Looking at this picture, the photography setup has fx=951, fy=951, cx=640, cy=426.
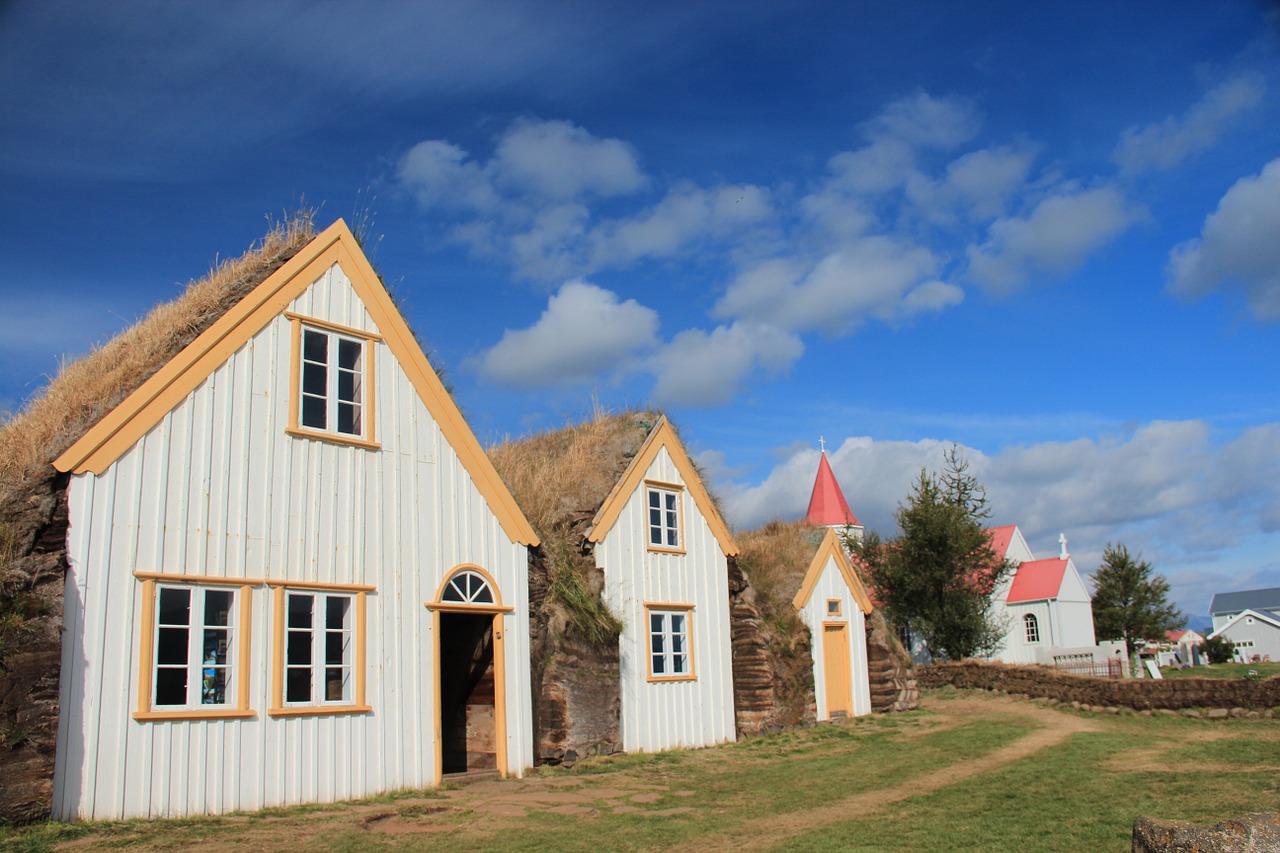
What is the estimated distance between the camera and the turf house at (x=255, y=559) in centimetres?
1049

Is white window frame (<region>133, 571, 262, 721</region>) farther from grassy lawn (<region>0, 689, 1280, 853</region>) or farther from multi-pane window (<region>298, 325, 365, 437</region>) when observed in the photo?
multi-pane window (<region>298, 325, 365, 437</region>)

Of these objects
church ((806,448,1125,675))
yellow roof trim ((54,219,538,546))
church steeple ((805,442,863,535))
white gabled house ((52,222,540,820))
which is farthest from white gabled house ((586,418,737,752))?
church steeple ((805,442,863,535))

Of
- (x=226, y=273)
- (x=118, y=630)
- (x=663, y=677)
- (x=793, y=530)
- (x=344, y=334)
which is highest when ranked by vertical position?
(x=226, y=273)

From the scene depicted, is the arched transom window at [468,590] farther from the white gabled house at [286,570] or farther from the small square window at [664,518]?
the small square window at [664,518]

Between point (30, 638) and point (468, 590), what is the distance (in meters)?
6.05

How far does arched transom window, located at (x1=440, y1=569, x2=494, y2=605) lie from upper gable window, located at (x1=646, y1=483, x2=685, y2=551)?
511 centimetres

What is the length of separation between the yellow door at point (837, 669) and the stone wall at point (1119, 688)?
19.2 feet

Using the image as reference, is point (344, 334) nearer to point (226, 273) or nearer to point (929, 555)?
point (226, 273)

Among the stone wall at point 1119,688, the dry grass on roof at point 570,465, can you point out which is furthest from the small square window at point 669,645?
the stone wall at point 1119,688

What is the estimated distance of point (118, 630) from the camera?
35.5 feet

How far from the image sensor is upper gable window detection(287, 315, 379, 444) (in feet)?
43.6

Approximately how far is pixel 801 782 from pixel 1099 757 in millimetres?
5287

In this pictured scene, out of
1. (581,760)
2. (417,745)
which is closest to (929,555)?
(581,760)

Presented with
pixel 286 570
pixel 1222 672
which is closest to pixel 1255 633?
pixel 1222 672
